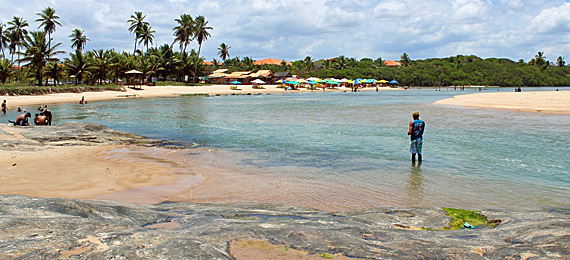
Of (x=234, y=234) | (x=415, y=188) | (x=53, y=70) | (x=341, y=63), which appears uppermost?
(x=341, y=63)

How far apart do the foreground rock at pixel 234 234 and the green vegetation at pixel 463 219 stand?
18 centimetres

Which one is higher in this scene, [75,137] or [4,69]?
[4,69]

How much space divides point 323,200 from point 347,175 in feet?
8.13

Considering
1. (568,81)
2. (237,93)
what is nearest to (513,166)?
(237,93)

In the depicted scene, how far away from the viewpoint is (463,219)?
6062 millimetres

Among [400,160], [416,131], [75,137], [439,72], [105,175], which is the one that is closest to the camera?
[105,175]

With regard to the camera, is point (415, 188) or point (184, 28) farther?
point (184, 28)

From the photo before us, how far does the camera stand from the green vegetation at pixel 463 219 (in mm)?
5728

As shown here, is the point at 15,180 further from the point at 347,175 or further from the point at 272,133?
the point at 272,133

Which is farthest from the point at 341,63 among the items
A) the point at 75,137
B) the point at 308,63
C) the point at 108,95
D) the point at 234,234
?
the point at 234,234

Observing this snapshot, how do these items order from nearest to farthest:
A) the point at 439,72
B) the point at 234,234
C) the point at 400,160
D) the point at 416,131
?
the point at 234,234 → the point at 416,131 → the point at 400,160 → the point at 439,72

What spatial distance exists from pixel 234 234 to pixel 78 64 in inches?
2318

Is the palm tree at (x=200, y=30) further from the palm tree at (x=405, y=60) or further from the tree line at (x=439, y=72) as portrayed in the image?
the palm tree at (x=405, y=60)

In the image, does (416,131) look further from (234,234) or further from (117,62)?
(117,62)
